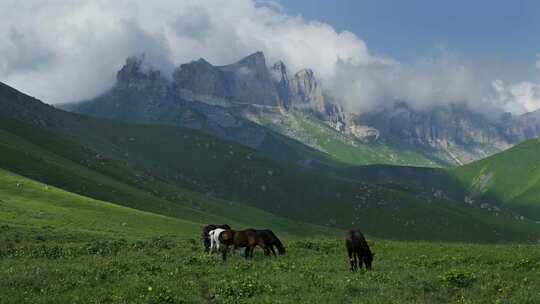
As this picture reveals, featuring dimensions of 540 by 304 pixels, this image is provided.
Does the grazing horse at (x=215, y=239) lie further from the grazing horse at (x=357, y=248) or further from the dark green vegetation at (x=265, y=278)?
the grazing horse at (x=357, y=248)

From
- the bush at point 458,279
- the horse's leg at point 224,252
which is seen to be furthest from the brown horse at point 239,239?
the bush at point 458,279

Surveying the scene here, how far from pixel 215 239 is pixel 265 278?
462 inches

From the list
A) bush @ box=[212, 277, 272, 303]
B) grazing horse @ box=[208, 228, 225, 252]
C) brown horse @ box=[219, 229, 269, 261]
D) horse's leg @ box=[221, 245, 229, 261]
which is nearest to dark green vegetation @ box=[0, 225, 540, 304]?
bush @ box=[212, 277, 272, 303]

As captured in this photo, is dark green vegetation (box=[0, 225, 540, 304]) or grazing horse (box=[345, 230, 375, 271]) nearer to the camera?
dark green vegetation (box=[0, 225, 540, 304])

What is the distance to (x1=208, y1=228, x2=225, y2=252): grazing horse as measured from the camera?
37744 millimetres

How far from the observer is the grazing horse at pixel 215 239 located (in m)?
37.7

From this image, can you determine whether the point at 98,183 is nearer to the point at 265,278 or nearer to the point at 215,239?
the point at 215,239

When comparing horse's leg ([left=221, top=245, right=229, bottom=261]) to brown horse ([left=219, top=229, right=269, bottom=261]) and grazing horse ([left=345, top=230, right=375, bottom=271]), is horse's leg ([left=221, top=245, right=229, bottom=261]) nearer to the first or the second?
brown horse ([left=219, top=229, right=269, bottom=261])

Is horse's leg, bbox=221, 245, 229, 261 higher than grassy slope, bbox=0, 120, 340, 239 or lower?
lower

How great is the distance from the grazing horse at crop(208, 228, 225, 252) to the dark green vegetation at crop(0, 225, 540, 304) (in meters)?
2.00

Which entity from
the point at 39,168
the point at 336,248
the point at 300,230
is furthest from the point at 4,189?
the point at 300,230

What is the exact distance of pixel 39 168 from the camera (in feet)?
421

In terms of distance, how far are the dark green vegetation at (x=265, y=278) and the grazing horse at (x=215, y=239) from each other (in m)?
2.00

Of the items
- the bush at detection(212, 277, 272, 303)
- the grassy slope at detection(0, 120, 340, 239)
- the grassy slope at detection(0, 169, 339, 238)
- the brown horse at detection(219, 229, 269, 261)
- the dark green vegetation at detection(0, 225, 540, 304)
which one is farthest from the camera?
the grassy slope at detection(0, 120, 340, 239)
